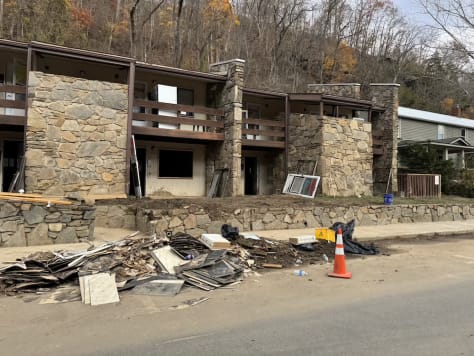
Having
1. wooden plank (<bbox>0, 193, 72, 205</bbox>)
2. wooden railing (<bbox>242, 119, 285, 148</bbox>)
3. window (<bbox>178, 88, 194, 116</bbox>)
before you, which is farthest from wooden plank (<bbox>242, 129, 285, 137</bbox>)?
wooden plank (<bbox>0, 193, 72, 205</bbox>)

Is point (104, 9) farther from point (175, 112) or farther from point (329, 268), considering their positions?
point (329, 268)

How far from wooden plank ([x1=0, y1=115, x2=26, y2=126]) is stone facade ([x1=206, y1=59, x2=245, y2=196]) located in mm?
8182

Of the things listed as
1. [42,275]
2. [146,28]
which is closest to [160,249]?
[42,275]

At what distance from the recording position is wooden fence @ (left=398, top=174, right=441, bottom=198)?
22.8m

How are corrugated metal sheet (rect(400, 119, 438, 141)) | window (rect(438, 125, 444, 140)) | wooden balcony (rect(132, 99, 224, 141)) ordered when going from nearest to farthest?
wooden balcony (rect(132, 99, 224, 141)), corrugated metal sheet (rect(400, 119, 438, 141)), window (rect(438, 125, 444, 140))

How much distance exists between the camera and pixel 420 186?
76.1ft

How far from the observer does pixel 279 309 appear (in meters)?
5.86

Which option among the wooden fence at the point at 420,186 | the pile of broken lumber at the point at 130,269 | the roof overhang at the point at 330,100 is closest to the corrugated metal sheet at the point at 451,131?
the wooden fence at the point at 420,186

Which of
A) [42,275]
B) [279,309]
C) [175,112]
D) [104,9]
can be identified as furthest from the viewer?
[104,9]

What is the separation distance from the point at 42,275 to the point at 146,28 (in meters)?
31.7

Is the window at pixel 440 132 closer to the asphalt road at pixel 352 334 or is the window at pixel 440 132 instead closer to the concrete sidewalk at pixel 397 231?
the concrete sidewalk at pixel 397 231

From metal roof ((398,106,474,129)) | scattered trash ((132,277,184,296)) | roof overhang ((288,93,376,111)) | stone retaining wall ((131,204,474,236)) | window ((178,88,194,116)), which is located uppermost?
metal roof ((398,106,474,129))

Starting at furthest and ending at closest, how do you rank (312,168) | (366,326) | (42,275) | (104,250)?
1. (312,168)
2. (104,250)
3. (42,275)
4. (366,326)

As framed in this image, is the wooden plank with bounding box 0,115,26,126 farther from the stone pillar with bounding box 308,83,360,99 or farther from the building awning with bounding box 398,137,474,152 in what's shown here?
the building awning with bounding box 398,137,474,152
